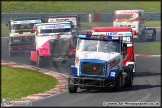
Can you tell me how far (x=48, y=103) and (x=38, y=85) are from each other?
4.66 m

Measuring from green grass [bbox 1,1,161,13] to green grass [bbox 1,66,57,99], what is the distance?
3240cm

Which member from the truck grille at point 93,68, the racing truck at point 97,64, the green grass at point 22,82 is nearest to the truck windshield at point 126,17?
the green grass at point 22,82

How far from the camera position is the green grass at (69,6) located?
56.8 m

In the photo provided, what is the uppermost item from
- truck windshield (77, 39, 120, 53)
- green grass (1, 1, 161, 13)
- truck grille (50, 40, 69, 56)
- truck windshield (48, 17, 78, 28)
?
green grass (1, 1, 161, 13)

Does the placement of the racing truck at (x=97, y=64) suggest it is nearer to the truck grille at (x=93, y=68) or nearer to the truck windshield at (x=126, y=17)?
the truck grille at (x=93, y=68)

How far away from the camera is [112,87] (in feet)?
59.3

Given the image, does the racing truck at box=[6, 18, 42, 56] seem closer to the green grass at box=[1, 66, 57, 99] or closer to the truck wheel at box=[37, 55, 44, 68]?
the truck wheel at box=[37, 55, 44, 68]

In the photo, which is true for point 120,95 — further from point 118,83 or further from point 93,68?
point 93,68

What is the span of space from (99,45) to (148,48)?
18.7m

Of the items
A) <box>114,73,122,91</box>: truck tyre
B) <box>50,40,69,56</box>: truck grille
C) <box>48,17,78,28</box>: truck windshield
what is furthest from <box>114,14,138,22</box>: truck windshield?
<box>114,73,122,91</box>: truck tyre

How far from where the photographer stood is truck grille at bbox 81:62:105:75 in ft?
58.9

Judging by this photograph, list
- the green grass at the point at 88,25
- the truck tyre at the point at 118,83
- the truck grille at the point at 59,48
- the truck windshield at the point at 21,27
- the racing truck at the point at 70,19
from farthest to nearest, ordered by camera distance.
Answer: the green grass at the point at 88,25, the racing truck at the point at 70,19, the truck windshield at the point at 21,27, the truck grille at the point at 59,48, the truck tyre at the point at 118,83

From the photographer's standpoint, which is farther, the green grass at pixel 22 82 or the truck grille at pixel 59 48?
the truck grille at pixel 59 48

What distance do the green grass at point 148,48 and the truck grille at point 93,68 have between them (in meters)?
16.5
